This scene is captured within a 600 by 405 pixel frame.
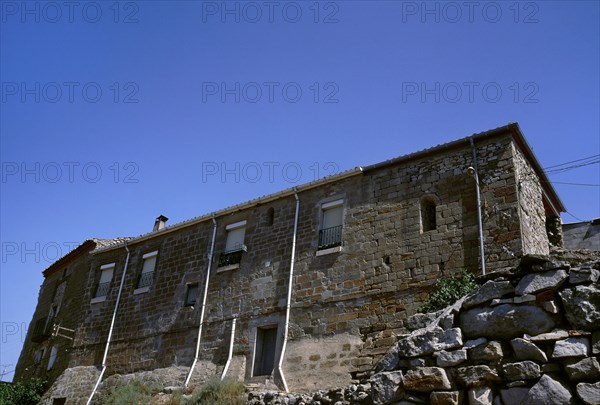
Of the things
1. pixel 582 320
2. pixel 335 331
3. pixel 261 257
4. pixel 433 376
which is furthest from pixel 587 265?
pixel 261 257

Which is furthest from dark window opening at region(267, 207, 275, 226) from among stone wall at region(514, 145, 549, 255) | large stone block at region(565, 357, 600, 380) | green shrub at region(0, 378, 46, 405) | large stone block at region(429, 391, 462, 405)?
large stone block at region(565, 357, 600, 380)

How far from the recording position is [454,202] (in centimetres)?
1234

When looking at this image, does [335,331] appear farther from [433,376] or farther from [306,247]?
[433,376]

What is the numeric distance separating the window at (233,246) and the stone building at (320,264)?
0.15 feet

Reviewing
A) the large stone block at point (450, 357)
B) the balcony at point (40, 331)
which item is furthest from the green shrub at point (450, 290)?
the balcony at point (40, 331)

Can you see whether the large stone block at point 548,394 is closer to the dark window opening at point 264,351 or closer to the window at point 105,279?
the dark window opening at point 264,351

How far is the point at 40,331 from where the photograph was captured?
21.7m

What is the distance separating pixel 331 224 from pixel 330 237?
14.7 inches

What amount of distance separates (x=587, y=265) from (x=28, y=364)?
22.0m

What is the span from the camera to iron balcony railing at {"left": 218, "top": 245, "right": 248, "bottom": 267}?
1561 cm

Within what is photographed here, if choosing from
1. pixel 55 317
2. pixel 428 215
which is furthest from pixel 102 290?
pixel 428 215

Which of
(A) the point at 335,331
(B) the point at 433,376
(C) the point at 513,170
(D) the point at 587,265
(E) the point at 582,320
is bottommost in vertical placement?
(B) the point at 433,376

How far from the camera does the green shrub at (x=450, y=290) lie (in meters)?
10.4

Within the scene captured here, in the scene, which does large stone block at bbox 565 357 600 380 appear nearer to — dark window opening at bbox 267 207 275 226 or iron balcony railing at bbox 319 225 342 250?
iron balcony railing at bbox 319 225 342 250
